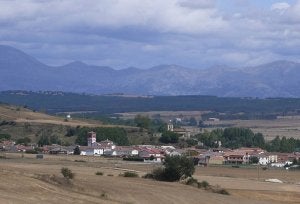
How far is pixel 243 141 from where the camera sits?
169 m

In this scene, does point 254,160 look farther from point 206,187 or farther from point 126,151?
point 206,187

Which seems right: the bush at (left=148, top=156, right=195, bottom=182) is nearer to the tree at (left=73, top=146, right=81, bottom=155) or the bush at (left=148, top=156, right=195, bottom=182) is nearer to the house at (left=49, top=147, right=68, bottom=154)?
the house at (left=49, top=147, right=68, bottom=154)

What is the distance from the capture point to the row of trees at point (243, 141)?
153625 mm

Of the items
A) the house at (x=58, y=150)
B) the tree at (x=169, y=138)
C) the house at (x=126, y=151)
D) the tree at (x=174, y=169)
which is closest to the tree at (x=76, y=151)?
the house at (x=58, y=150)

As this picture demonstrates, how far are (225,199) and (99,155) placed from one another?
7803 cm

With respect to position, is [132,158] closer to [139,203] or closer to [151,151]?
[151,151]

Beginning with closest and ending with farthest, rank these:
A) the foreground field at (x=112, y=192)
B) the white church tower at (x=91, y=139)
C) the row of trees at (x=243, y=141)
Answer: the foreground field at (x=112, y=192), the white church tower at (x=91, y=139), the row of trees at (x=243, y=141)

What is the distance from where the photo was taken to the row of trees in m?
154

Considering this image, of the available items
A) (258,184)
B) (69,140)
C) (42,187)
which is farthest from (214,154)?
(42,187)

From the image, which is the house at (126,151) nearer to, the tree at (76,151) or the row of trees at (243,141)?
the tree at (76,151)

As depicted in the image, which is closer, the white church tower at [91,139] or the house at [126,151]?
the house at [126,151]

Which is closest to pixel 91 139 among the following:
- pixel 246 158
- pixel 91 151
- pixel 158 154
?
pixel 91 151

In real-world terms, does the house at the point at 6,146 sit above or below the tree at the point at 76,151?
above

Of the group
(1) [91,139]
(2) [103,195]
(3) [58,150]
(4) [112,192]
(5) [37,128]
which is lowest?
(2) [103,195]
